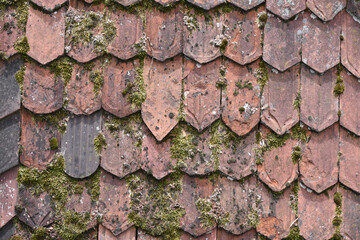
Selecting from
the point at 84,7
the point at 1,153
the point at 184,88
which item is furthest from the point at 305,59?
the point at 1,153

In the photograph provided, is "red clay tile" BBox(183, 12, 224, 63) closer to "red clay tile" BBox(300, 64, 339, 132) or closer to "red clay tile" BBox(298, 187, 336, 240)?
"red clay tile" BBox(300, 64, 339, 132)

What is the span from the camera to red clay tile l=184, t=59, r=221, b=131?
211 centimetres

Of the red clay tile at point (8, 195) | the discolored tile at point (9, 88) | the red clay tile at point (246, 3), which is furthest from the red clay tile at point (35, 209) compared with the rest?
the red clay tile at point (246, 3)

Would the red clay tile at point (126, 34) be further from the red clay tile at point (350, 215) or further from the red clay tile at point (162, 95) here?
the red clay tile at point (350, 215)

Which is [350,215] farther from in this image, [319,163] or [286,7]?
[286,7]

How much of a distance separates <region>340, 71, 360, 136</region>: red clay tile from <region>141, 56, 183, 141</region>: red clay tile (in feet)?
3.01

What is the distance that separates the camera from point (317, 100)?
7.17 ft

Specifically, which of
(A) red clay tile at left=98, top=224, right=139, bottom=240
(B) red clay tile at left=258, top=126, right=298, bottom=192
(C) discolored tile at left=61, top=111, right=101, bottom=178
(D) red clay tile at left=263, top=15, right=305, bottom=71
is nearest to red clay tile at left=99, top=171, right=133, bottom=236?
(A) red clay tile at left=98, top=224, right=139, bottom=240

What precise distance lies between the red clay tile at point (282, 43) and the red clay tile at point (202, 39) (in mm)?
271

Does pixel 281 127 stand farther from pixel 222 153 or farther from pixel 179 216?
pixel 179 216

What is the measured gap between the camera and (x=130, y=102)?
6.89ft

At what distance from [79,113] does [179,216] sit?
29.8 inches

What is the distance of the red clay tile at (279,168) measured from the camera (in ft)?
7.01

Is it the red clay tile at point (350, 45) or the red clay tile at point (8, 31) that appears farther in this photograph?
the red clay tile at point (350, 45)
